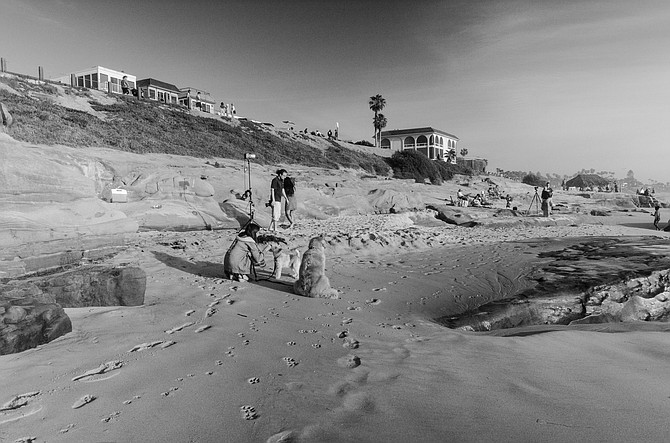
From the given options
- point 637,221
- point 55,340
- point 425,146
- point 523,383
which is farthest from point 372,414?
point 425,146

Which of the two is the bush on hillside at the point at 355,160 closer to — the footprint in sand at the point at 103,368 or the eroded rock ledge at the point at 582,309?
the eroded rock ledge at the point at 582,309

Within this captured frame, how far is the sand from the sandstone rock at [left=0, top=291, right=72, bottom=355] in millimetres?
102

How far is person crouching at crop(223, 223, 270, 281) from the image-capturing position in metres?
6.46

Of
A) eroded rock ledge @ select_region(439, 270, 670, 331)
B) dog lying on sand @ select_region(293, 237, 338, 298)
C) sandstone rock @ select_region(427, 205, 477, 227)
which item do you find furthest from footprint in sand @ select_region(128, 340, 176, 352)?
sandstone rock @ select_region(427, 205, 477, 227)

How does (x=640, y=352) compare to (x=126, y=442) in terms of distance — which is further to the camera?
(x=640, y=352)

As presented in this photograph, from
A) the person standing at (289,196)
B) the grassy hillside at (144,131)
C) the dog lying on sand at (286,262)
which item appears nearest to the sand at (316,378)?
the dog lying on sand at (286,262)

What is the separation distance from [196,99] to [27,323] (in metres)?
45.1

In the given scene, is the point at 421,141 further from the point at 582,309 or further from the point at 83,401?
the point at 83,401

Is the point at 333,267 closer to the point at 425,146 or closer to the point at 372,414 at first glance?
the point at 372,414

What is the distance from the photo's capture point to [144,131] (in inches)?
913

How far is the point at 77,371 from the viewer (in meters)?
3.12

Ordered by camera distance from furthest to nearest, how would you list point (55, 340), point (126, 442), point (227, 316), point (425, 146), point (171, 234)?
point (425, 146), point (171, 234), point (227, 316), point (55, 340), point (126, 442)

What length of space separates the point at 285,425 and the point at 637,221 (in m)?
23.1

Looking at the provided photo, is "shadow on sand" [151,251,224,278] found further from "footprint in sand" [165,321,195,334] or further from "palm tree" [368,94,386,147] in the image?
"palm tree" [368,94,386,147]
